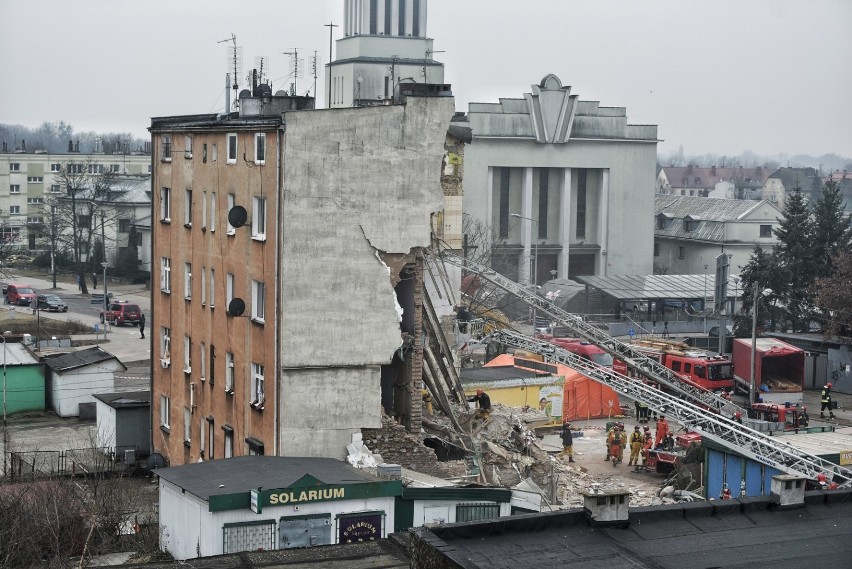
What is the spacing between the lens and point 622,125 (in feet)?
261

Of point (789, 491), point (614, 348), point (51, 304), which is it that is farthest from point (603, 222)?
point (789, 491)

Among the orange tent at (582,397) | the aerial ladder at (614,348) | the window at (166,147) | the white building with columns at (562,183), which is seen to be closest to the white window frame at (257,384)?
the aerial ladder at (614,348)

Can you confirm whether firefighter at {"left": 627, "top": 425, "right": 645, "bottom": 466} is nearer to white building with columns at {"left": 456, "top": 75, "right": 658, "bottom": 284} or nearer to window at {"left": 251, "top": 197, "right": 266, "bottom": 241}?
window at {"left": 251, "top": 197, "right": 266, "bottom": 241}

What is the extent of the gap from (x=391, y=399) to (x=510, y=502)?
171 inches

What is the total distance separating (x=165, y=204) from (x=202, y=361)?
4683 millimetres

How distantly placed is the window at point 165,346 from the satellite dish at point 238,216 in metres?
6.45

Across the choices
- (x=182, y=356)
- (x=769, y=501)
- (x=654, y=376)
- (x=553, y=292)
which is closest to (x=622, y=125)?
(x=553, y=292)

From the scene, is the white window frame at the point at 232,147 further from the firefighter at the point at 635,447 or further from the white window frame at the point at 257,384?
the firefighter at the point at 635,447

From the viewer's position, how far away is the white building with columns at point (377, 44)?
281 ft

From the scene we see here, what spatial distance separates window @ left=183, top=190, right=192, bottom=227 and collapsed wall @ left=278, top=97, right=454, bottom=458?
6.10 m

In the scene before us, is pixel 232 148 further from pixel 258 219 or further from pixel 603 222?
pixel 603 222

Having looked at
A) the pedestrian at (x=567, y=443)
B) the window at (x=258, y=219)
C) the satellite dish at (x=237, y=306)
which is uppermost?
the window at (x=258, y=219)

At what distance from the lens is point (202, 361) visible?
28.4m

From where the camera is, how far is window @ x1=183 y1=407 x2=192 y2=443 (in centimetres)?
2914
